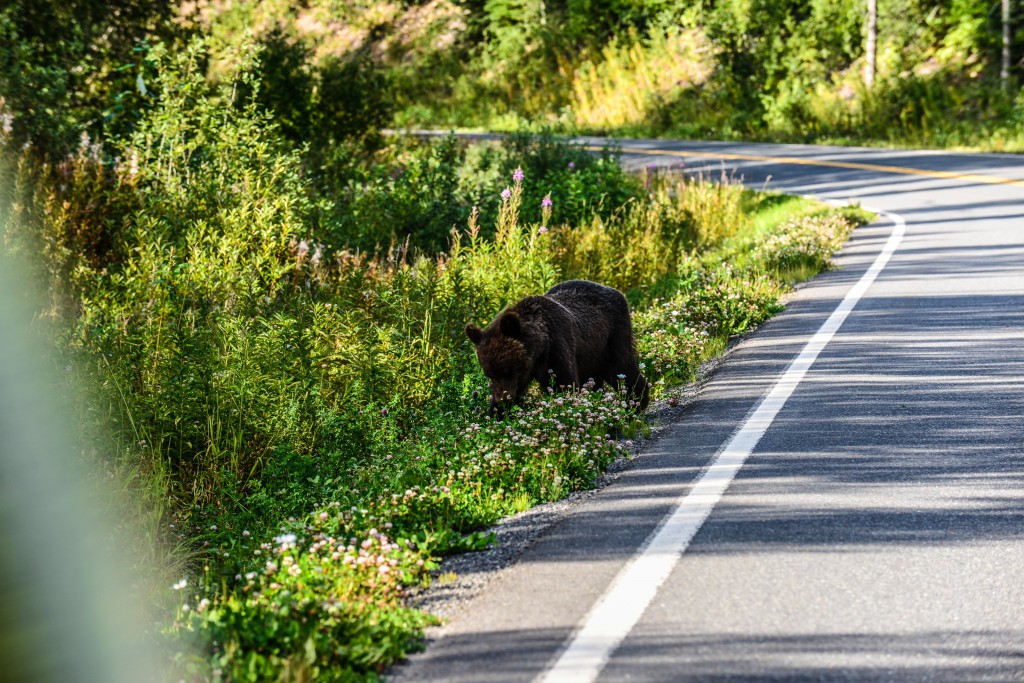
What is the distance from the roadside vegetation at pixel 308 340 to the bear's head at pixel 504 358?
0.23 metres

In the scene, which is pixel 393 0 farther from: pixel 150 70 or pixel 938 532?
pixel 938 532

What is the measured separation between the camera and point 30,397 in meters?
3.38

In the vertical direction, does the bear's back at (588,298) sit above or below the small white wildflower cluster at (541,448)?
above

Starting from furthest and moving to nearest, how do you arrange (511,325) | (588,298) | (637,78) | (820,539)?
(637,78) < (588,298) < (511,325) < (820,539)

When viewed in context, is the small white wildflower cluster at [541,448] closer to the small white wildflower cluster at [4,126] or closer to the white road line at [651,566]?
the white road line at [651,566]

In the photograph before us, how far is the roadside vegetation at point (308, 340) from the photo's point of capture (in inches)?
200

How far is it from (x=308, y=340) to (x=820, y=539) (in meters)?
4.10

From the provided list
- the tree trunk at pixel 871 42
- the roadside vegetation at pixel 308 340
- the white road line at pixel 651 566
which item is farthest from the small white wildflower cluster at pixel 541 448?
the tree trunk at pixel 871 42

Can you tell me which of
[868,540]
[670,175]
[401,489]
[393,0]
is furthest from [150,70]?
[393,0]

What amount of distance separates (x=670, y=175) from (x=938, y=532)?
15.6 metres

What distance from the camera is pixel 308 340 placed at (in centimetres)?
802

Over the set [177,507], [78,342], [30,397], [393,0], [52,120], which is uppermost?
[393,0]

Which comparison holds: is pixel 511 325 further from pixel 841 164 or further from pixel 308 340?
pixel 841 164

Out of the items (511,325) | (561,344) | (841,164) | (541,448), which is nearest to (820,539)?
(541,448)
